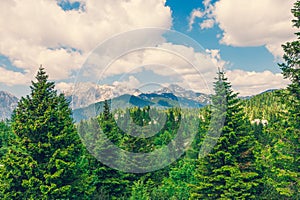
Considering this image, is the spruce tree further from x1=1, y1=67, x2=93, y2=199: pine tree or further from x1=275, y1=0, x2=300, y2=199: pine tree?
x1=1, y1=67, x2=93, y2=199: pine tree

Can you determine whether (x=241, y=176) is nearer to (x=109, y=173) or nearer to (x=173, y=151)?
(x=109, y=173)

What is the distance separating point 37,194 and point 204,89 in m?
13.3

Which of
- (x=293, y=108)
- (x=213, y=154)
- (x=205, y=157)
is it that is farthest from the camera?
(x=205, y=157)

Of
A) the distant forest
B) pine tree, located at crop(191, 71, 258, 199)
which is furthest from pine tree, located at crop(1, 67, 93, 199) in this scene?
pine tree, located at crop(191, 71, 258, 199)

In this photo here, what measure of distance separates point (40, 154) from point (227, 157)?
12.9 metres

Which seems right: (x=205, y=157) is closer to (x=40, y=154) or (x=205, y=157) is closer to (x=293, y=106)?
(x=293, y=106)

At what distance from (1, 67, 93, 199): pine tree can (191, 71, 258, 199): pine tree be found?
946 cm

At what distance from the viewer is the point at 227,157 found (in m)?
18.8

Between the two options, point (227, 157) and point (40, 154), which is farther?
point (227, 157)

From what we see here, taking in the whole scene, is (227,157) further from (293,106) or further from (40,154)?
(40,154)

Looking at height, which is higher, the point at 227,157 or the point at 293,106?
the point at 293,106

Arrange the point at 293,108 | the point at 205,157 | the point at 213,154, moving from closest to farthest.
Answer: the point at 293,108 < the point at 213,154 < the point at 205,157

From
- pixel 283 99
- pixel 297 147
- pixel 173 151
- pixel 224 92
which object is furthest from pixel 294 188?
pixel 173 151

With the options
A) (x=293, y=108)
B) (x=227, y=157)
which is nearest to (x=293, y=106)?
(x=293, y=108)
